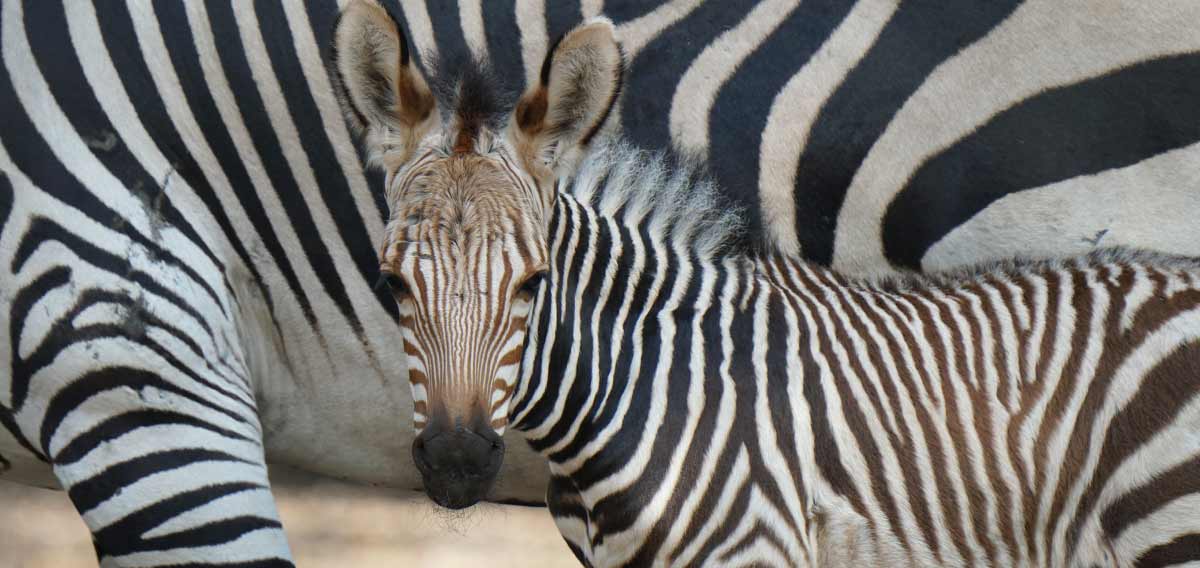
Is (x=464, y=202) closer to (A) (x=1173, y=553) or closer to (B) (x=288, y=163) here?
(B) (x=288, y=163)

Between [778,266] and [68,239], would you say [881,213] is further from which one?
[68,239]


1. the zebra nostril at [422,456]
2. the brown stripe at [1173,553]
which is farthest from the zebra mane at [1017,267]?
the zebra nostril at [422,456]

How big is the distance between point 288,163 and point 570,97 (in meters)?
1.15

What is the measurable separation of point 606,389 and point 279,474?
4.41 metres

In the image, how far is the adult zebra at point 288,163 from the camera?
13.5ft

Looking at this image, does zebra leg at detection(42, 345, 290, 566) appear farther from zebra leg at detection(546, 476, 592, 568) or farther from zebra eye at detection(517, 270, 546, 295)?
zebra eye at detection(517, 270, 546, 295)

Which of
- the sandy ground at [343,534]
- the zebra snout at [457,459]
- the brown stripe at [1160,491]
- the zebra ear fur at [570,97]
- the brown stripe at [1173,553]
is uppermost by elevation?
the zebra ear fur at [570,97]

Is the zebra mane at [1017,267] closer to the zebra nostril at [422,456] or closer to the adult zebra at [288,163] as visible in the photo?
the adult zebra at [288,163]

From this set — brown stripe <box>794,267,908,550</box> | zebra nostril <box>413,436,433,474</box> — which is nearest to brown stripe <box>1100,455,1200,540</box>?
brown stripe <box>794,267,908,550</box>

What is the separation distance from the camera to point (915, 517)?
12.2 ft

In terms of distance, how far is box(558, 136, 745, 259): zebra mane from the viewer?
13.3ft

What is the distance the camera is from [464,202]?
348 cm

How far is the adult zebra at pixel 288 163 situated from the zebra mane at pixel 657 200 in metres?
0.28

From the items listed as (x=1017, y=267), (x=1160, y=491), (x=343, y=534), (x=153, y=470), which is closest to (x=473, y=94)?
(x=153, y=470)
